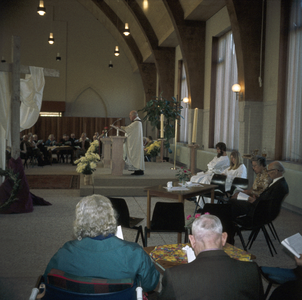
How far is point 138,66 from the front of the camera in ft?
59.8

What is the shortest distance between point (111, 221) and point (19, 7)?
1912cm

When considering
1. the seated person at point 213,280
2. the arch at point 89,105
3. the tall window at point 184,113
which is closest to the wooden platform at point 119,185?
the seated person at point 213,280

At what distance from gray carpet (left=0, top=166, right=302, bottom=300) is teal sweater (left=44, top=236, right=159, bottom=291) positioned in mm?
1458

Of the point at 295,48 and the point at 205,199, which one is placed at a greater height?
the point at 295,48

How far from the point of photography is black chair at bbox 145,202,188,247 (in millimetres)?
3893

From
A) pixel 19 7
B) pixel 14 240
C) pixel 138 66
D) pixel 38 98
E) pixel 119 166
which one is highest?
pixel 19 7

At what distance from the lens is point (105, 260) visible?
183cm

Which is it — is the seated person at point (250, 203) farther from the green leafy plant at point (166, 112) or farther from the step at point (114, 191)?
the green leafy plant at point (166, 112)

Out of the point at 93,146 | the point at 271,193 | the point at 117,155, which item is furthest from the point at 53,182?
the point at 271,193

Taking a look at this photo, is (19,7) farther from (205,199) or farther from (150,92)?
(205,199)

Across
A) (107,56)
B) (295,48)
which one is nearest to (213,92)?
(295,48)

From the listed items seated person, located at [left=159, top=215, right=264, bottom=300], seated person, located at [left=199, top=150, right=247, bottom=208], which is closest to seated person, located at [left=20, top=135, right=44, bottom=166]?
seated person, located at [left=199, top=150, right=247, bottom=208]

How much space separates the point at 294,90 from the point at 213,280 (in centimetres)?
639

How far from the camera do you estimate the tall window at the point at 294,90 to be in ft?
23.2
